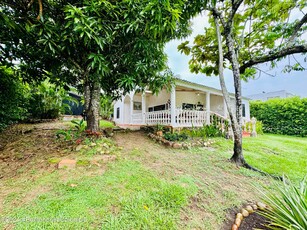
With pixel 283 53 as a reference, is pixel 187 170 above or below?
below

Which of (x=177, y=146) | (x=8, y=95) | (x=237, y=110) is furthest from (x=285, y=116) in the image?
(x=8, y=95)

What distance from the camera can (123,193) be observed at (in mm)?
2369

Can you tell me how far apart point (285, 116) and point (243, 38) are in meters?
10.6

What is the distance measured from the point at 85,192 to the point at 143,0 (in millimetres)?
4165

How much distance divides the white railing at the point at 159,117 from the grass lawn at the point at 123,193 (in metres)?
4.46

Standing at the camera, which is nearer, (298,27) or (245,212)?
(245,212)

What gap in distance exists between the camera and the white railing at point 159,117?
842 cm

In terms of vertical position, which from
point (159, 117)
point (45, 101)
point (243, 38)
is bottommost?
point (159, 117)

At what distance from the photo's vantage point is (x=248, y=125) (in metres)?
10.5

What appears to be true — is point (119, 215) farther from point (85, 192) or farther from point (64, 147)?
point (64, 147)

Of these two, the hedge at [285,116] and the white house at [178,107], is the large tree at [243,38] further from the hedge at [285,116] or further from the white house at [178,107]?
the hedge at [285,116]

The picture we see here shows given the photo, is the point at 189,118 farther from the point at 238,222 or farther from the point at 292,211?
the point at 292,211

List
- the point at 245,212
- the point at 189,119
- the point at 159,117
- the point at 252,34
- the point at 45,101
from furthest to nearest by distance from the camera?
the point at 45,101 → the point at 159,117 → the point at 189,119 → the point at 252,34 → the point at 245,212

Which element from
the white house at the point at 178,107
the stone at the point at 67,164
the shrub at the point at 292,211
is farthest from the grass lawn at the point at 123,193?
the white house at the point at 178,107
